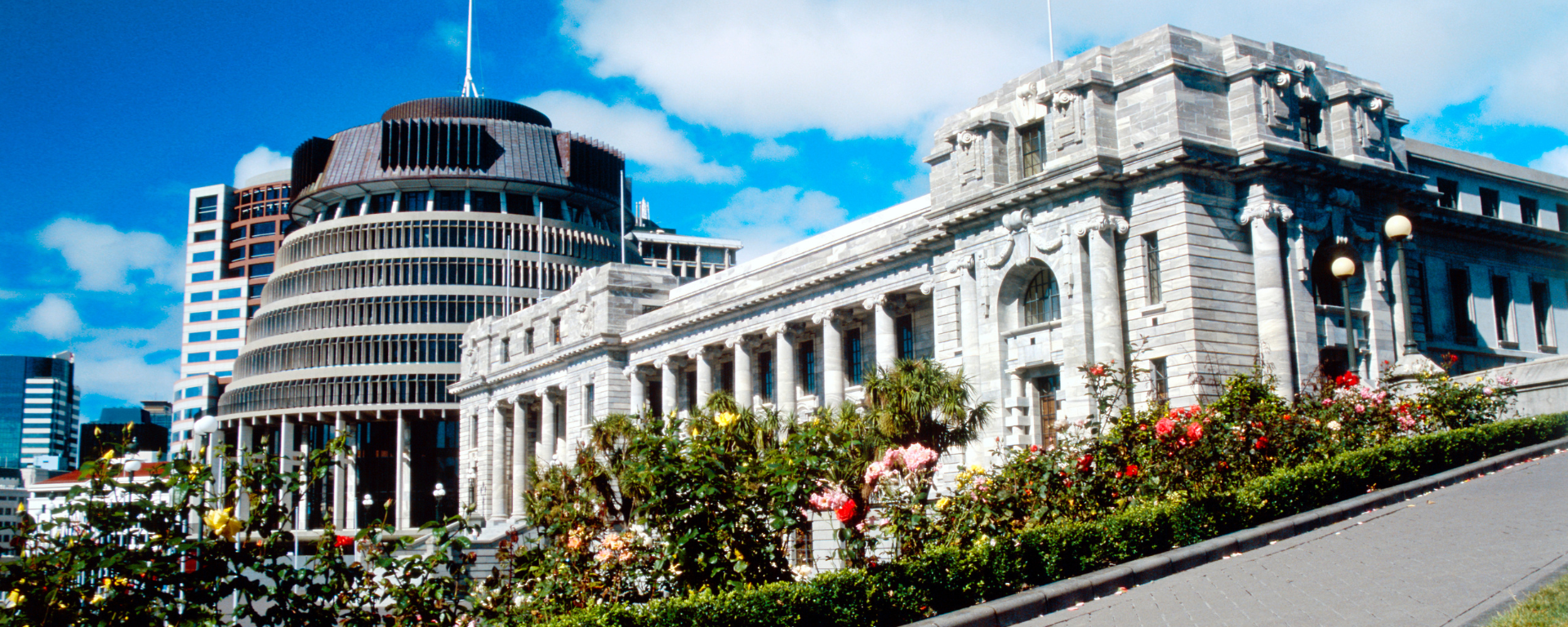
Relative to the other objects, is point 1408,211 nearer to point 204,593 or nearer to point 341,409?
point 204,593

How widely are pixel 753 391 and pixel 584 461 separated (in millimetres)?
33850

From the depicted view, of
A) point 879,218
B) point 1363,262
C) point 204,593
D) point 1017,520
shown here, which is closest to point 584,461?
point 1017,520

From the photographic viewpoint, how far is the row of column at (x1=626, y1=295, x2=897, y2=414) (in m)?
42.6

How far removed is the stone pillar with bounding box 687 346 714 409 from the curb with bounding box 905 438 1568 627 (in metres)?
35.1

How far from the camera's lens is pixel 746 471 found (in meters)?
13.6

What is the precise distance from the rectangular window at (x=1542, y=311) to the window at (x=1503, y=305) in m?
1.20

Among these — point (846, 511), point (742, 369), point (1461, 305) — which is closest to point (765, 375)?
point (742, 369)

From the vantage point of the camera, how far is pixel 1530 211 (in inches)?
1676

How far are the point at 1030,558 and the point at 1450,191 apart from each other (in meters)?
32.6

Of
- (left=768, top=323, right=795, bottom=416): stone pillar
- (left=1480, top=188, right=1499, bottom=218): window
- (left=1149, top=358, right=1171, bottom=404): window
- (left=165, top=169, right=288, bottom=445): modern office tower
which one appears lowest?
(left=1149, top=358, right=1171, bottom=404): window

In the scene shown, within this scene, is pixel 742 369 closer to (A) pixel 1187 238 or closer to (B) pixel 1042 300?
(B) pixel 1042 300

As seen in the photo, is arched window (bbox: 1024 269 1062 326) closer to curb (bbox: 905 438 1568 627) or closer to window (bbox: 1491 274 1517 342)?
curb (bbox: 905 438 1568 627)

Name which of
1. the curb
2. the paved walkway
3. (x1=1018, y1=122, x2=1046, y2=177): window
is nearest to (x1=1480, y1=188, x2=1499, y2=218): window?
(x1=1018, y1=122, x2=1046, y2=177): window

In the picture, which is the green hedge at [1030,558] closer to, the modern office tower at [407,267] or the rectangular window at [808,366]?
the rectangular window at [808,366]
